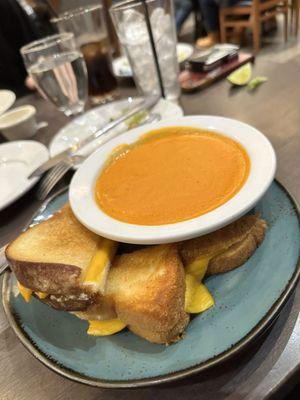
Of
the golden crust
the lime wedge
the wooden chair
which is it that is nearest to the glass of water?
the lime wedge

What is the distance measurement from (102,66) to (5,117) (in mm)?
475

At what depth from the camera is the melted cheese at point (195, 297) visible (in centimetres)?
57

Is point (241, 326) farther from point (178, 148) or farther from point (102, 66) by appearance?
point (102, 66)

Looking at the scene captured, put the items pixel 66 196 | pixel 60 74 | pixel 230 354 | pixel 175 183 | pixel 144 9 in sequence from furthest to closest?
pixel 60 74 < pixel 144 9 < pixel 66 196 < pixel 175 183 < pixel 230 354

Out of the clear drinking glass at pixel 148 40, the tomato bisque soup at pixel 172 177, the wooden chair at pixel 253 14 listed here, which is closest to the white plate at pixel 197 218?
the tomato bisque soup at pixel 172 177

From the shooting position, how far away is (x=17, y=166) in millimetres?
1157

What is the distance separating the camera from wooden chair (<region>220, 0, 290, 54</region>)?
3691 mm

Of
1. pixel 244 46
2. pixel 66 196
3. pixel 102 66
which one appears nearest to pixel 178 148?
pixel 66 196

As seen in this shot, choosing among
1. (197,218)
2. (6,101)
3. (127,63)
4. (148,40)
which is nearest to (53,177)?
(6,101)

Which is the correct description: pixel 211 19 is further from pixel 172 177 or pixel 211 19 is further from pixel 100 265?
pixel 100 265

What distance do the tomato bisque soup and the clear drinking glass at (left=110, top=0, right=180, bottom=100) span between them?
1.81ft

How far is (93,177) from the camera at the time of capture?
801 mm

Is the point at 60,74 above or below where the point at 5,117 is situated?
above

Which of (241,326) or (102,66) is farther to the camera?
(102,66)
